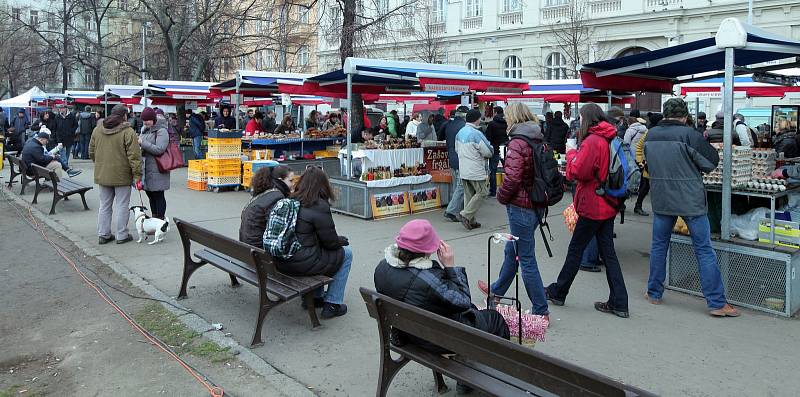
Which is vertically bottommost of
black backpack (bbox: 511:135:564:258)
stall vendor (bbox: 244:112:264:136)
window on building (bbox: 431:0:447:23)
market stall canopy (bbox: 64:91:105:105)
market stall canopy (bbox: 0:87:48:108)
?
black backpack (bbox: 511:135:564:258)

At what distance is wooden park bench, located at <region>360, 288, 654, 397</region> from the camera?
258 centimetres

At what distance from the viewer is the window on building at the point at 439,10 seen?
37875 millimetres

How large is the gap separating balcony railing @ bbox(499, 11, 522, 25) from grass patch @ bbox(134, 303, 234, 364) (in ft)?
102

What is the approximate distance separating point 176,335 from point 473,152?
5.41 meters

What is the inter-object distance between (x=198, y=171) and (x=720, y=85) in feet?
41.3

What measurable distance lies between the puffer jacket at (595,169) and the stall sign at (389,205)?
5.20m

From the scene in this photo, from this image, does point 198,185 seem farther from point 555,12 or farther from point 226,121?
point 555,12

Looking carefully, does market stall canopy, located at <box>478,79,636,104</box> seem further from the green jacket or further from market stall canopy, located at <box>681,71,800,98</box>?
the green jacket

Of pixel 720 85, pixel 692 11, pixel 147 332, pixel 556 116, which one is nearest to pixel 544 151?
pixel 147 332

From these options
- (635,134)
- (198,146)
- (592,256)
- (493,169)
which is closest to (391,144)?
(493,169)

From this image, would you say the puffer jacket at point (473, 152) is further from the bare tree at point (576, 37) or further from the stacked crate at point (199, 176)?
the bare tree at point (576, 37)

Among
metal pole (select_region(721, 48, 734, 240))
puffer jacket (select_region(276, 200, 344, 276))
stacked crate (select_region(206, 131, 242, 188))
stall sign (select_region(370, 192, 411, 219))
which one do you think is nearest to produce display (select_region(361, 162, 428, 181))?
stall sign (select_region(370, 192, 411, 219))

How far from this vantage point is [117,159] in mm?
8102

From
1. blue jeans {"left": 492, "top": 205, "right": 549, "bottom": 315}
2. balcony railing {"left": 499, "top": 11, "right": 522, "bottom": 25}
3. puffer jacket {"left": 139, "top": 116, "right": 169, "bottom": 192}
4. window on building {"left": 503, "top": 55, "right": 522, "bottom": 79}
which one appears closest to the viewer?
blue jeans {"left": 492, "top": 205, "right": 549, "bottom": 315}
